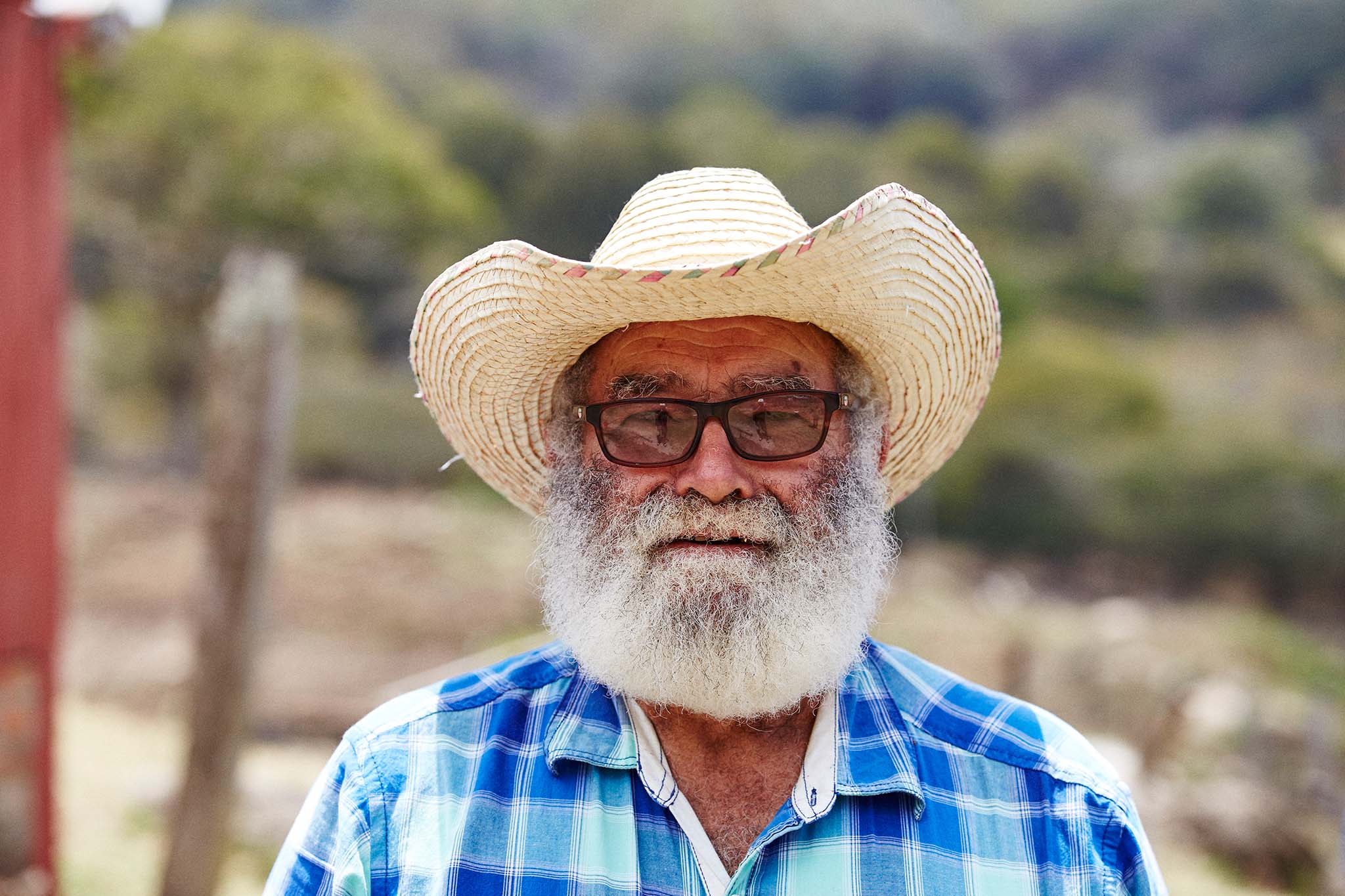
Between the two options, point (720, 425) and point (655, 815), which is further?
point (720, 425)

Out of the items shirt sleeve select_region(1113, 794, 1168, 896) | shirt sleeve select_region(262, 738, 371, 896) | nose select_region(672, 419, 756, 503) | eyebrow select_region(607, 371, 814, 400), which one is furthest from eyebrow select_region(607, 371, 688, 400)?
shirt sleeve select_region(1113, 794, 1168, 896)

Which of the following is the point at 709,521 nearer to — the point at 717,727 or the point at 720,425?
the point at 720,425

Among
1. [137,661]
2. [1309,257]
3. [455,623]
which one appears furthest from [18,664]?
[1309,257]

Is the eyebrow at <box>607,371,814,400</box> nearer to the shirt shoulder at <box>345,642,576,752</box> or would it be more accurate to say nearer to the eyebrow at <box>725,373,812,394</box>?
the eyebrow at <box>725,373,812,394</box>

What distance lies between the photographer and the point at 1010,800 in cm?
169

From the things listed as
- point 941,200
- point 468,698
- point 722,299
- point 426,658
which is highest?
point 941,200

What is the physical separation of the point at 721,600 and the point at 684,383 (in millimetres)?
368

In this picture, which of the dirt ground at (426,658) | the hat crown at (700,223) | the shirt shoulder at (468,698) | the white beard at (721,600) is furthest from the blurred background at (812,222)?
the hat crown at (700,223)

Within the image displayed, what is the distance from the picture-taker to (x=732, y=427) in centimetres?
182

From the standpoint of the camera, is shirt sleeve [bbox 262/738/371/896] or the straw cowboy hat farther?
the straw cowboy hat

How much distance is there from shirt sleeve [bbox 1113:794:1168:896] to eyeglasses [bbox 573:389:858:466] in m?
0.76

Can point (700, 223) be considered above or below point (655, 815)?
above

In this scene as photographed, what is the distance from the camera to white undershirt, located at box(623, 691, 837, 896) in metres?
1.63

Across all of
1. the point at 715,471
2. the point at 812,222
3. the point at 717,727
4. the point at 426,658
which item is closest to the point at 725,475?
the point at 715,471
